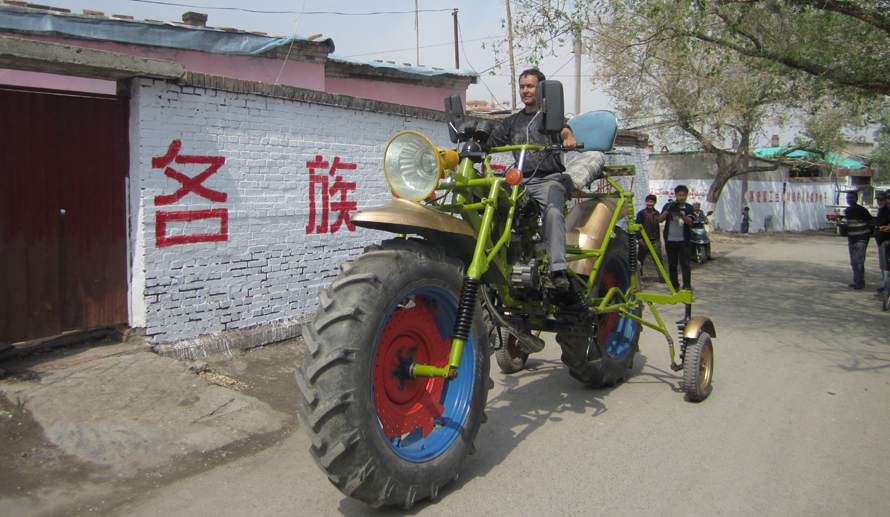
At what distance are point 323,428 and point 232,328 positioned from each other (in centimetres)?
390

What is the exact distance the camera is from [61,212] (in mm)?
5344

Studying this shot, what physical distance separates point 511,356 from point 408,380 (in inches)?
106

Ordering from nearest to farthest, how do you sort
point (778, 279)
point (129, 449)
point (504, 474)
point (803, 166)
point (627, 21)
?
point (504, 474) < point (129, 449) < point (627, 21) < point (778, 279) < point (803, 166)

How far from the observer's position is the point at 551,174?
4762mm

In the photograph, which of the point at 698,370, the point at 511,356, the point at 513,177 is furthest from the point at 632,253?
the point at 513,177

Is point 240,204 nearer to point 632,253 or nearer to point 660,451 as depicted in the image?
point 632,253

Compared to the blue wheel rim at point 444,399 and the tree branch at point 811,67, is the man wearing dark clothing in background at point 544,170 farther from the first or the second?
the tree branch at point 811,67

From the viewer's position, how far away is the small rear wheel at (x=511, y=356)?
5949mm

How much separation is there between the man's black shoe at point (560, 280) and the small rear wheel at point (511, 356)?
1.50 metres

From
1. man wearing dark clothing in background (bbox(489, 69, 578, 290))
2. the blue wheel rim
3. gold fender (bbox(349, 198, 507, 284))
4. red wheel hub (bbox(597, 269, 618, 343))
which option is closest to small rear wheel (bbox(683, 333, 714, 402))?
red wheel hub (bbox(597, 269, 618, 343))

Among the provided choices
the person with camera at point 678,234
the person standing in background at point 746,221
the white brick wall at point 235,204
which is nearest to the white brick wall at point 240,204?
the white brick wall at point 235,204

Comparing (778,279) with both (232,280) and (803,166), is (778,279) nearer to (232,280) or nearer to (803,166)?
(232,280)

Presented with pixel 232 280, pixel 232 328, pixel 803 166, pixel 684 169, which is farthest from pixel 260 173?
pixel 803 166

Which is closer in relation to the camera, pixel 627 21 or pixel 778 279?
pixel 627 21
